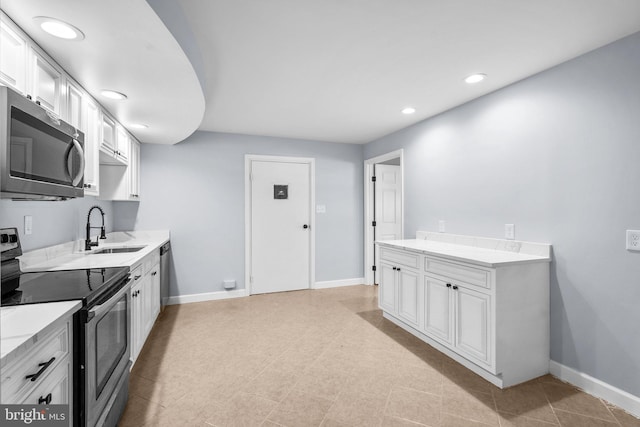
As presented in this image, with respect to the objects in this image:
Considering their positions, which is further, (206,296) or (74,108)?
(206,296)

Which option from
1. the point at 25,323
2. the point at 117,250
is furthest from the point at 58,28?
the point at 117,250

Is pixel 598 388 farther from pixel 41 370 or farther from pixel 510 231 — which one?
pixel 41 370

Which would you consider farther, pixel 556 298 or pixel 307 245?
pixel 307 245

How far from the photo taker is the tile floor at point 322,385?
192cm

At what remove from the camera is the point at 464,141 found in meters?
3.21

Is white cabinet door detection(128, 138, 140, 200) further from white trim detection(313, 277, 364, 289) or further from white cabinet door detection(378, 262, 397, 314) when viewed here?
white cabinet door detection(378, 262, 397, 314)

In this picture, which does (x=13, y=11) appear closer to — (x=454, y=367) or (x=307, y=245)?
(x=454, y=367)

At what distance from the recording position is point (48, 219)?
237 centimetres

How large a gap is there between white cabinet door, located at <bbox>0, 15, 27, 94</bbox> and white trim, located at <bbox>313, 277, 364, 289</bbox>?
4033 mm

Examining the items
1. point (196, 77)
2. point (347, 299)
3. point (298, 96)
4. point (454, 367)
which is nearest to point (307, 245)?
point (347, 299)

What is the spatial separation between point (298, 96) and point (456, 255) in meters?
2.03

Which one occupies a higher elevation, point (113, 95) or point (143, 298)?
point (113, 95)

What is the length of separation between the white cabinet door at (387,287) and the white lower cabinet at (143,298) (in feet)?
7.67

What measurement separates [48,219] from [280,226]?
2763 mm
